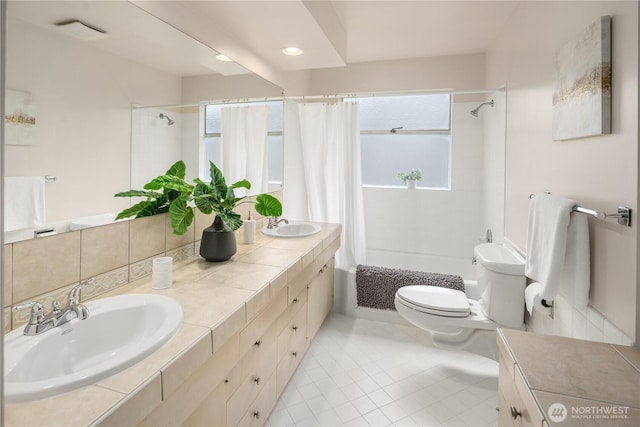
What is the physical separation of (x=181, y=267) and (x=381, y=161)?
265 cm

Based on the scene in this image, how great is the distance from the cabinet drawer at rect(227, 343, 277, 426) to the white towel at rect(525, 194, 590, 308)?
1279mm

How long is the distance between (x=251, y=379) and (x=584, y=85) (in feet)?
6.11

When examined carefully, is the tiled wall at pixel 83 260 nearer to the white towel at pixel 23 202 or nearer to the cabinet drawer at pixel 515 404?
the white towel at pixel 23 202

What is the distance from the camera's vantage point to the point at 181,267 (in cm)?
167

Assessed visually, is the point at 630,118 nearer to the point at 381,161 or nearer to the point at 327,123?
the point at 327,123

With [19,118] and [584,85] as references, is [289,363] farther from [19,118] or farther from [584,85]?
[584,85]

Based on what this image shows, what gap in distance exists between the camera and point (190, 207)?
1.69 metres

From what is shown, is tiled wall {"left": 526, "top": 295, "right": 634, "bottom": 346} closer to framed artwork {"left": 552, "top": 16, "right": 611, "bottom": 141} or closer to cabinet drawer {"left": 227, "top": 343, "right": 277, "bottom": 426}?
framed artwork {"left": 552, "top": 16, "right": 611, "bottom": 141}

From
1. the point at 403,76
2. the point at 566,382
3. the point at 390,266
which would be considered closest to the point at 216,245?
the point at 566,382

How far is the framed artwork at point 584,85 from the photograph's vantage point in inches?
49.5

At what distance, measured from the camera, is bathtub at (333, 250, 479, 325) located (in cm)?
292

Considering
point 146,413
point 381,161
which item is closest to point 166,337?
point 146,413

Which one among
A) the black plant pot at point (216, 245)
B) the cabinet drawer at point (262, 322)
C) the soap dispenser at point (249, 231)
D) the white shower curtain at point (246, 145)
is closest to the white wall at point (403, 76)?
the white shower curtain at point (246, 145)

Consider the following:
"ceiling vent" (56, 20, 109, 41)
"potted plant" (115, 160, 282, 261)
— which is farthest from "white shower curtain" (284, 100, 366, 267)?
"ceiling vent" (56, 20, 109, 41)
